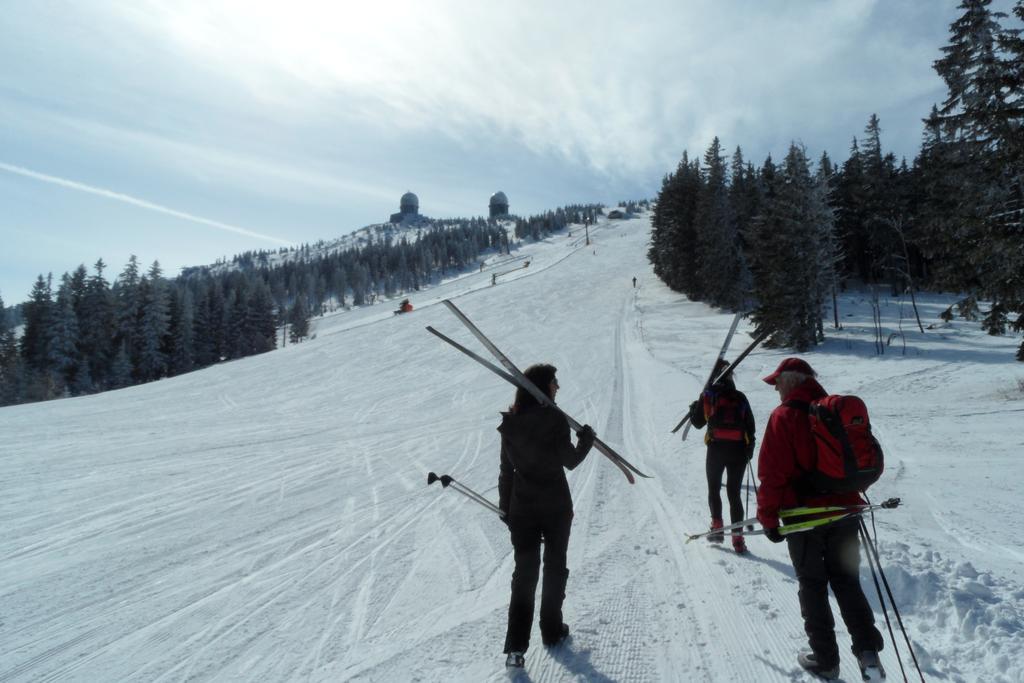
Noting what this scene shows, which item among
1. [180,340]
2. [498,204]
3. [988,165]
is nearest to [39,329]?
[180,340]

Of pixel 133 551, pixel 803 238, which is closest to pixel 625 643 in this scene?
pixel 133 551

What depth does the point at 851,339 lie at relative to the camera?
2608 cm

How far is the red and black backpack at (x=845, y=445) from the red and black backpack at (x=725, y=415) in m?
2.20

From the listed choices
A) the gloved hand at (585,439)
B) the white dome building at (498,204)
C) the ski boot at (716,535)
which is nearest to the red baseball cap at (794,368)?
the gloved hand at (585,439)

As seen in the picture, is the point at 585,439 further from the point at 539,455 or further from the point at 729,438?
the point at 729,438

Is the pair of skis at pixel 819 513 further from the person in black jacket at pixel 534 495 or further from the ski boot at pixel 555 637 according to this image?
the ski boot at pixel 555 637

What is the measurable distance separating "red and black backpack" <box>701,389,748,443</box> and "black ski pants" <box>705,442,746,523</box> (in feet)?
0.35

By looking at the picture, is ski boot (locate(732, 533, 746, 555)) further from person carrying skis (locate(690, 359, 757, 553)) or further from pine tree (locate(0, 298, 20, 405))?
pine tree (locate(0, 298, 20, 405))

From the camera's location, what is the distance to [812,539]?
3.45 m

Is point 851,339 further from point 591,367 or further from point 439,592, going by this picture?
point 439,592

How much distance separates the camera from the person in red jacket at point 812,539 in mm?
3365

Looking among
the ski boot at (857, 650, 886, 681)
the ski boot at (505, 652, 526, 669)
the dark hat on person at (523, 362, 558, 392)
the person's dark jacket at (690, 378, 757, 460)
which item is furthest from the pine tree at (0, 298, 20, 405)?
the ski boot at (857, 650, 886, 681)

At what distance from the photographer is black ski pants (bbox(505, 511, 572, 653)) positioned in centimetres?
382

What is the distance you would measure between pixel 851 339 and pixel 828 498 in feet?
91.0
